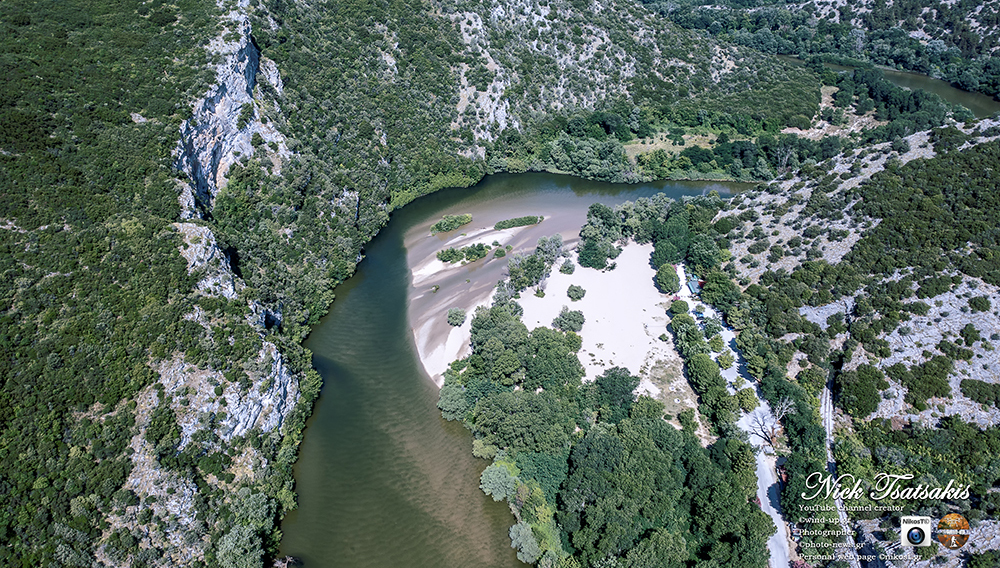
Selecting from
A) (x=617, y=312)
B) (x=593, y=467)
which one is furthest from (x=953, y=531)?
(x=617, y=312)

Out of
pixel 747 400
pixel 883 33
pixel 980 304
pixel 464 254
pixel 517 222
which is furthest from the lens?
pixel 883 33

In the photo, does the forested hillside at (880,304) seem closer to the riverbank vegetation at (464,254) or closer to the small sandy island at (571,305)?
the small sandy island at (571,305)

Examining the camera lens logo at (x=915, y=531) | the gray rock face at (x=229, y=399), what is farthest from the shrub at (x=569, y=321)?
the camera lens logo at (x=915, y=531)

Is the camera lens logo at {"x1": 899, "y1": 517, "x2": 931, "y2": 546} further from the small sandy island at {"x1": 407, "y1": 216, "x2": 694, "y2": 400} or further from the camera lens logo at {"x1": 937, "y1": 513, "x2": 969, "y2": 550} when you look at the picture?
the small sandy island at {"x1": 407, "y1": 216, "x2": 694, "y2": 400}

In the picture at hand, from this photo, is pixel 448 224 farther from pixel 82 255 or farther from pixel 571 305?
pixel 82 255

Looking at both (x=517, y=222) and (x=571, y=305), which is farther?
(x=517, y=222)

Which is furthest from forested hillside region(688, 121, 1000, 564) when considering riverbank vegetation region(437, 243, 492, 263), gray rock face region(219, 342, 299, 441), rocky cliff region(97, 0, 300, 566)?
rocky cliff region(97, 0, 300, 566)
